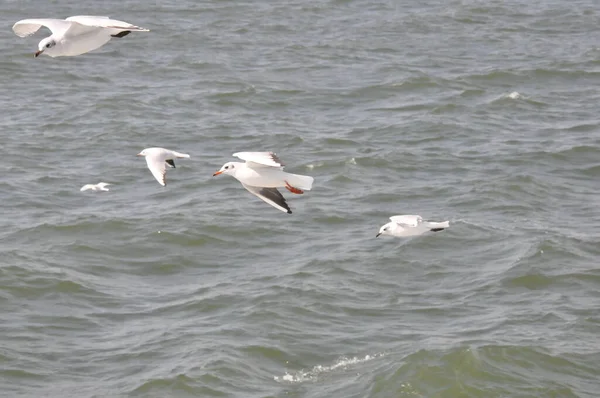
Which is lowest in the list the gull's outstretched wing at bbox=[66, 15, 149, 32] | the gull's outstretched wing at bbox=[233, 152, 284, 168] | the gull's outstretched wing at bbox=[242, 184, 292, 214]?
the gull's outstretched wing at bbox=[242, 184, 292, 214]

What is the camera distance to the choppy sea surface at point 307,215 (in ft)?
51.2

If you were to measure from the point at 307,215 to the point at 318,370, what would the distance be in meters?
6.07

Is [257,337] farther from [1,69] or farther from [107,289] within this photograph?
[1,69]

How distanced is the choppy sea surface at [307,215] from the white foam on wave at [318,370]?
0.12 ft

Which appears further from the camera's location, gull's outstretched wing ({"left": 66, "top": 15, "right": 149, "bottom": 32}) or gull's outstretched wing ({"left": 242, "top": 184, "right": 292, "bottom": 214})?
gull's outstretched wing ({"left": 242, "top": 184, "right": 292, "bottom": 214})

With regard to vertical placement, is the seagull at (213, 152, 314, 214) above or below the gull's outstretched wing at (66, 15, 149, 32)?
below

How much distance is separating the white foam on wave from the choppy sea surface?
4 cm

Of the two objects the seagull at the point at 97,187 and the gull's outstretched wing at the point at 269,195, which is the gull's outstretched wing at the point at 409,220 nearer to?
the gull's outstretched wing at the point at 269,195

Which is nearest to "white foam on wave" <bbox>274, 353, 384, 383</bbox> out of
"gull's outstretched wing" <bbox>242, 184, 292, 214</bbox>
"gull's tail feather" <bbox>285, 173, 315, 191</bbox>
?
"gull's outstretched wing" <bbox>242, 184, 292, 214</bbox>

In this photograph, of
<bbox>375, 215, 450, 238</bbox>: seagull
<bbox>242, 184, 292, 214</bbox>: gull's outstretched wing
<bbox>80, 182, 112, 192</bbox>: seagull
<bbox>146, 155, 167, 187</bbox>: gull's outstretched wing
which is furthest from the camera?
<bbox>80, 182, 112, 192</bbox>: seagull

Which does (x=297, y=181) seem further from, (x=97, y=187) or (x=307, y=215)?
(x=97, y=187)

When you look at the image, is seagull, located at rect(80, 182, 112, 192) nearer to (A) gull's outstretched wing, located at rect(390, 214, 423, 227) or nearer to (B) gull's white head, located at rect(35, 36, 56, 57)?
(A) gull's outstretched wing, located at rect(390, 214, 423, 227)

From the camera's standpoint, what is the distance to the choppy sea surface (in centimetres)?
1559

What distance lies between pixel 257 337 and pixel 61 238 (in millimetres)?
5301
